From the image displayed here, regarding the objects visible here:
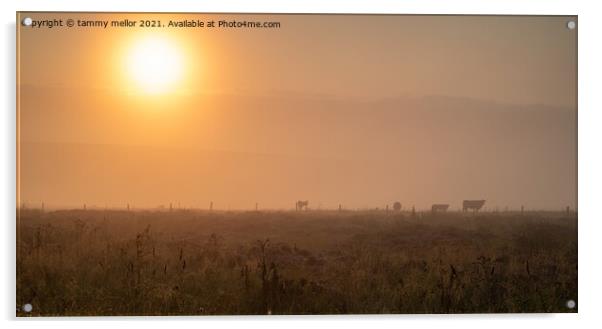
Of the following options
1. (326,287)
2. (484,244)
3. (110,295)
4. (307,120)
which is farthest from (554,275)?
(110,295)

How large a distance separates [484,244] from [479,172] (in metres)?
0.50

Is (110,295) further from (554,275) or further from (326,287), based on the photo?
(554,275)

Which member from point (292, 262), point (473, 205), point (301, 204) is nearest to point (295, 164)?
point (301, 204)

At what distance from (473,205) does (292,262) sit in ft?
4.24

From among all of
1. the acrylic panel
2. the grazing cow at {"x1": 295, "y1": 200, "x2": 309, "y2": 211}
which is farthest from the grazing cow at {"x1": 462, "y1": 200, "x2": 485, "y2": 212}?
the grazing cow at {"x1": 295, "y1": 200, "x2": 309, "y2": 211}

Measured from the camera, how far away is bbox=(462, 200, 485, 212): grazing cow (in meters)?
5.01

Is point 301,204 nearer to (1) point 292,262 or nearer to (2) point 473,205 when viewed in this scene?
(1) point 292,262

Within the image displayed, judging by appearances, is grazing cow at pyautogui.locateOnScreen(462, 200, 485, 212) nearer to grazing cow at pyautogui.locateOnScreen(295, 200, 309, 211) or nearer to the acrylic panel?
the acrylic panel

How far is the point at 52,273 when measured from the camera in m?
4.91

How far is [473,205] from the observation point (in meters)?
5.02

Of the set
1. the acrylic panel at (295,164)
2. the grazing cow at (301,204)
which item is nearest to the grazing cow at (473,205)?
the acrylic panel at (295,164)

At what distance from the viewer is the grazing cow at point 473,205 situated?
5.01 m

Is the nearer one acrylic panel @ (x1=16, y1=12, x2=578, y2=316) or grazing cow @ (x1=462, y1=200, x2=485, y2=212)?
acrylic panel @ (x1=16, y1=12, x2=578, y2=316)

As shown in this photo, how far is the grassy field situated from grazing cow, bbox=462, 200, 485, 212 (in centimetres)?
8
